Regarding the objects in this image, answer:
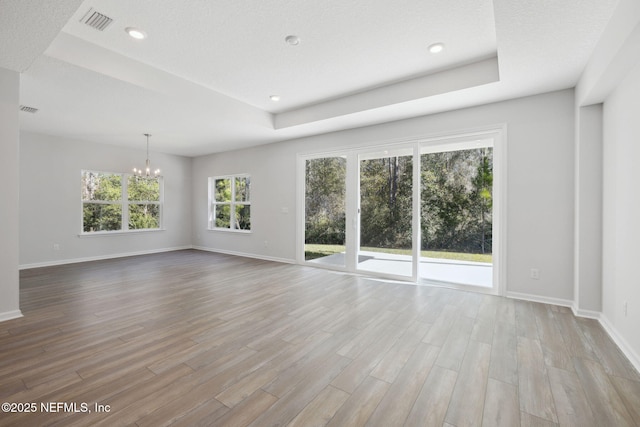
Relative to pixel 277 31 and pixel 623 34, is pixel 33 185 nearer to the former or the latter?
pixel 277 31

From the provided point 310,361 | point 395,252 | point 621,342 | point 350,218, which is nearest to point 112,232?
point 350,218

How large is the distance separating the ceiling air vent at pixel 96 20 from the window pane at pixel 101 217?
16.6 feet

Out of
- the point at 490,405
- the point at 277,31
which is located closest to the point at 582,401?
the point at 490,405

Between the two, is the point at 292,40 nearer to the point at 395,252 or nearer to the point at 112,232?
the point at 395,252

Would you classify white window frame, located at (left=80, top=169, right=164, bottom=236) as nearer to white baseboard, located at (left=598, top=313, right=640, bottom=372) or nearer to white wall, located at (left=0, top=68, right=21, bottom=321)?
white wall, located at (left=0, top=68, right=21, bottom=321)

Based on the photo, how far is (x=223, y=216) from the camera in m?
7.50

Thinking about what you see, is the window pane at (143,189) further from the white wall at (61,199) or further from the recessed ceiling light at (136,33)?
the recessed ceiling light at (136,33)

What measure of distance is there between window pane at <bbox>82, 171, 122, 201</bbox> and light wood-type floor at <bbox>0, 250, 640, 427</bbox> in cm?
306

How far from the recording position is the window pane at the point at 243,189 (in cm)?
689

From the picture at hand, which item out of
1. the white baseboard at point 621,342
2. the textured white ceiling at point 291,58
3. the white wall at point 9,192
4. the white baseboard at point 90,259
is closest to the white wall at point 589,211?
the white baseboard at point 621,342

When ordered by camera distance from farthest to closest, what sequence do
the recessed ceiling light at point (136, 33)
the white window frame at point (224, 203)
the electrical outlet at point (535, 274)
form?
1. the white window frame at point (224, 203)
2. the electrical outlet at point (535, 274)
3. the recessed ceiling light at point (136, 33)

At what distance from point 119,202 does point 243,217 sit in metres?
2.94

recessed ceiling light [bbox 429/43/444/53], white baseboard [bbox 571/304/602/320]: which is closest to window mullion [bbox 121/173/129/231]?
recessed ceiling light [bbox 429/43/444/53]

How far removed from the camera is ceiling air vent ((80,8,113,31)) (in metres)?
2.38
